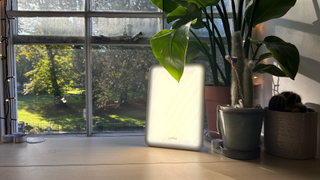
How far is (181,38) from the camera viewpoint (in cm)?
70

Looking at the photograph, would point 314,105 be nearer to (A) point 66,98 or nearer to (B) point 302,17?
(B) point 302,17

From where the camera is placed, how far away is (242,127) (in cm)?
71

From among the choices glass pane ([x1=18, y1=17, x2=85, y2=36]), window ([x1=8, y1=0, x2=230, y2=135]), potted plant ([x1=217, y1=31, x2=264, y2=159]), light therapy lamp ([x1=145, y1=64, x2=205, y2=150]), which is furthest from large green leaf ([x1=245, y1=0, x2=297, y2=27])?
glass pane ([x1=18, y1=17, x2=85, y2=36])

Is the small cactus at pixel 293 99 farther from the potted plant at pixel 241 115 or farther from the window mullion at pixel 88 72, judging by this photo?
the window mullion at pixel 88 72

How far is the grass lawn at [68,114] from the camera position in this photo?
1.18 metres

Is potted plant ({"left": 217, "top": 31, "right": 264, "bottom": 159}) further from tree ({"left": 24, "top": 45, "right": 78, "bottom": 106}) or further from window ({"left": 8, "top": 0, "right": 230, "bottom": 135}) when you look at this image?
tree ({"left": 24, "top": 45, "right": 78, "bottom": 106})

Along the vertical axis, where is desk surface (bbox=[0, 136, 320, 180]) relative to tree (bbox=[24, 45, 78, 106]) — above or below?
below

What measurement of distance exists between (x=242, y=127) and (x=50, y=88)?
1.07 metres

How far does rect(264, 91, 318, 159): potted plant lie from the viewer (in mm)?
690

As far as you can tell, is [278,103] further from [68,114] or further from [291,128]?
[68,114]

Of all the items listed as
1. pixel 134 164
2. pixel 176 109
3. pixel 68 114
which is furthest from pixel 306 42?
pixel 68 114

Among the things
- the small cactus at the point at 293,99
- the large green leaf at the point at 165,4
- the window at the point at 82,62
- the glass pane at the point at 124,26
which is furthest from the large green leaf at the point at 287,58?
the glass pane at the point at 124,26

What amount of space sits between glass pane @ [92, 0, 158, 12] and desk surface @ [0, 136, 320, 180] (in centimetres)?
81

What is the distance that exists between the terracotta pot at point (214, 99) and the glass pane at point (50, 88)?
0.75 m
